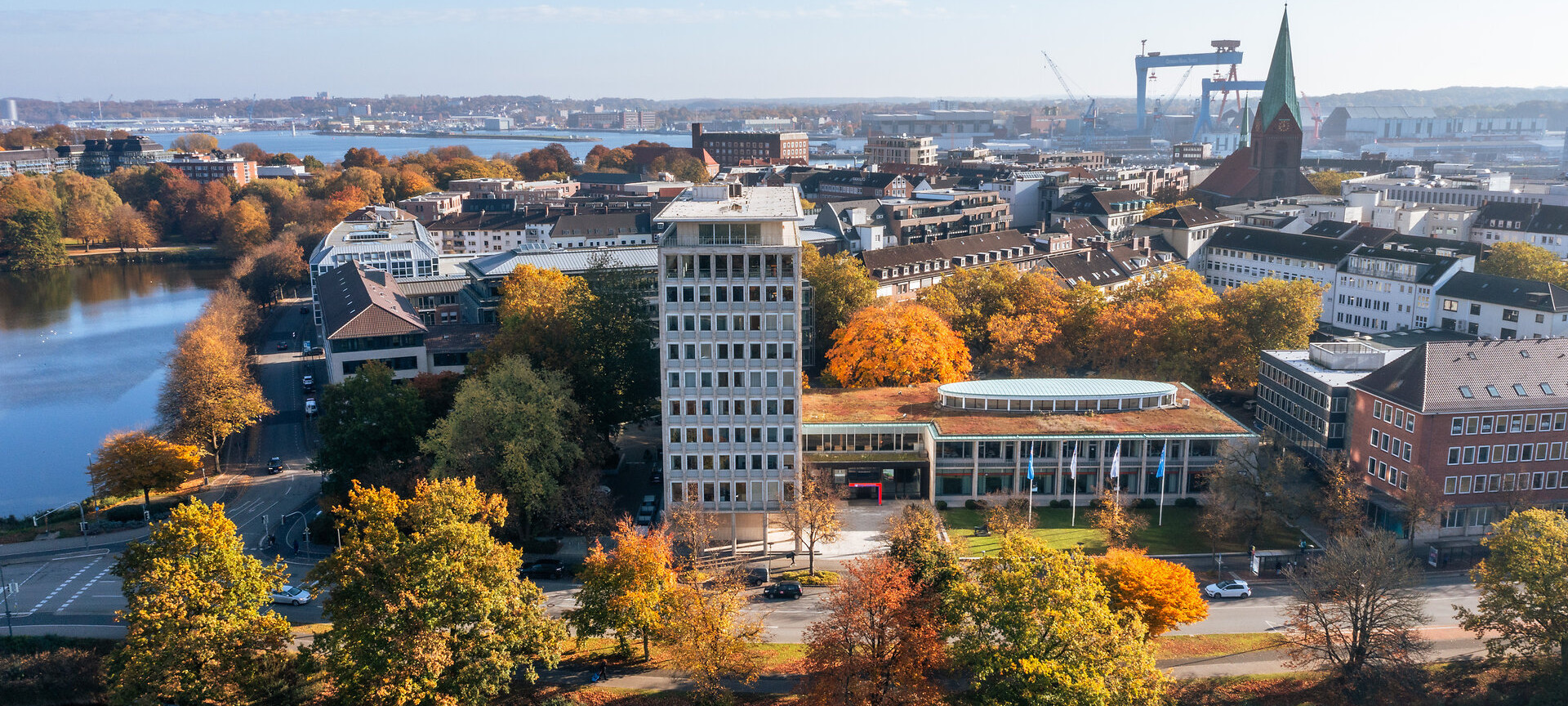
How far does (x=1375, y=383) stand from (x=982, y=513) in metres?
22.1

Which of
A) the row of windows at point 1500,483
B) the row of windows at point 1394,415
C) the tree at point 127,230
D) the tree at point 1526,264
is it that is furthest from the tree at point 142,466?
the tree at point 127,230

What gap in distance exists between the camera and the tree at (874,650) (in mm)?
40344

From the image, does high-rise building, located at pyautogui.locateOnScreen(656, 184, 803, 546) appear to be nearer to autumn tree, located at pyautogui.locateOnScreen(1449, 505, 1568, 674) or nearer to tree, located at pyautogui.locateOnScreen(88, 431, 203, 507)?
tree, located at pyautogui.locateOnScreen(88, 431, 203, 507)

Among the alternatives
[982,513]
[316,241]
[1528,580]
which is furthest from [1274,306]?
[316,241]

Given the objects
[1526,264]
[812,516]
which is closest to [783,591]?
[812,516]

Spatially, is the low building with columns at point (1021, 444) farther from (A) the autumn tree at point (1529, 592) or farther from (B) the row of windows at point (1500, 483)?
(A) the autumn tree at point (1529, 592)

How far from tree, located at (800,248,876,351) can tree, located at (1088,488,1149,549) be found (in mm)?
29851

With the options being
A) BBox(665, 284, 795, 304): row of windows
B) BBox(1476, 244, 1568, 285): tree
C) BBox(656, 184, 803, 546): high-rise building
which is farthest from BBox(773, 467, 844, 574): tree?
BBox(1476, 244, 1568, 285): tree

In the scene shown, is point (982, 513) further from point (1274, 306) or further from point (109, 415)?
point (109, 415)

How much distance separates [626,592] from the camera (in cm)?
4462

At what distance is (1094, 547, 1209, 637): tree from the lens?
1702 inches

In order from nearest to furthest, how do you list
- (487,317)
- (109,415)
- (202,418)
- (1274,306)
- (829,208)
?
1. (202,418)
2. (1274,306)
3. (109,415)
4. (487,317)
5. (829,208)

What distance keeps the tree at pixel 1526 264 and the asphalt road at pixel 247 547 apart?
99.5 metres

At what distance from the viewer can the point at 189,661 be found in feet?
131
